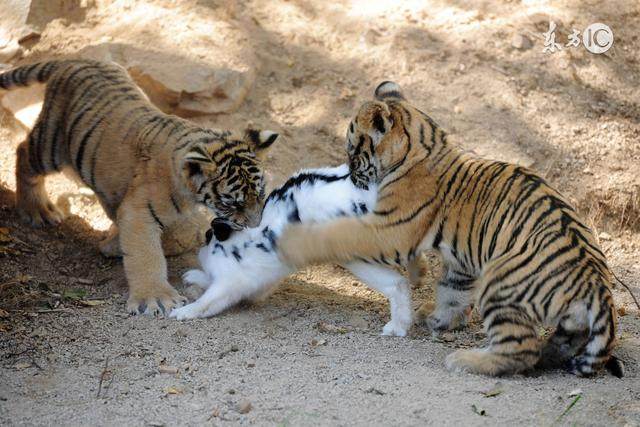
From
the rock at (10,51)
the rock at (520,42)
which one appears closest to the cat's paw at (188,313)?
the rock at (10,51)

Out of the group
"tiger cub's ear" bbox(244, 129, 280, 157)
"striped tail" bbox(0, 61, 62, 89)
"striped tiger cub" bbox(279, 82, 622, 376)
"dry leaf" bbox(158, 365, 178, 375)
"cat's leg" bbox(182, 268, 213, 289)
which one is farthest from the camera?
"striped tail" bbox(0, 61, 62, 89)

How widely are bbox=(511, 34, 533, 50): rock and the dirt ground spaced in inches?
0.8

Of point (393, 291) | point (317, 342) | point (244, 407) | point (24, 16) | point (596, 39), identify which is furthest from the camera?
point (596, 39)

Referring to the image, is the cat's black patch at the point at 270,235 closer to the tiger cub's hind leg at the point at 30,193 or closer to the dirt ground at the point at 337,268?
the dirt ground at the point at 337,268

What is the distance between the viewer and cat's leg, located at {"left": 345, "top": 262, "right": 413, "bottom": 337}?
4.76 m

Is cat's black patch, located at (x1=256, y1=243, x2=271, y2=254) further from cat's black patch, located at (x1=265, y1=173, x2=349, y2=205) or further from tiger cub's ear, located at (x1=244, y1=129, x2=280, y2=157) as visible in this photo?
tiger cub's ear, located at (x1=244, y1=129, x2=280, y2=157)

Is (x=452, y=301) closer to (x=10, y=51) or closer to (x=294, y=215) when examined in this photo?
(x=294, y=215)

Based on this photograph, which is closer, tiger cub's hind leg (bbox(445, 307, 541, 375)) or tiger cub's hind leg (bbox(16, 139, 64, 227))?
tiger cub's hind leg (bbox(445, 307, 541, 375))

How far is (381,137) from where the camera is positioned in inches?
185

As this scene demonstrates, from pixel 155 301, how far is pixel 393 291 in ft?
4.61

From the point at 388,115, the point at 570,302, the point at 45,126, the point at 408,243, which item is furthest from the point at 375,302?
the point at 45,126

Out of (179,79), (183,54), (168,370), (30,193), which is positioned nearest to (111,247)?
(30,193)

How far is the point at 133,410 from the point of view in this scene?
11.9 ft

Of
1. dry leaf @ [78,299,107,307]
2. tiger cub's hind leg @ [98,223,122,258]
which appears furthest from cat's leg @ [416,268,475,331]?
tiger cub's hind leg @ [98,223,122,258]
